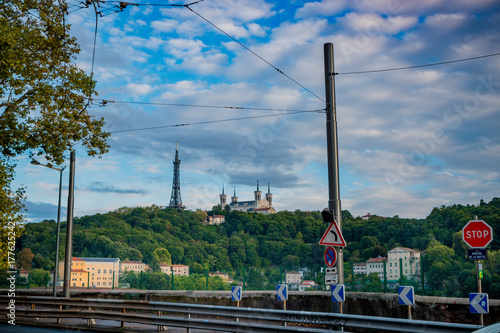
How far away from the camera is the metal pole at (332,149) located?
11.3 meters

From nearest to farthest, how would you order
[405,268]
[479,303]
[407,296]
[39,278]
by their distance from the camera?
[479,303] → [407,296] → [405,268] → [39,278]

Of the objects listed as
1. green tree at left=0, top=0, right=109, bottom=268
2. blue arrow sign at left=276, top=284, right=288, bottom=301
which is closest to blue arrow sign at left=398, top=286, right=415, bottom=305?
blue arrow sign at left=276, top=284, right=288, bottom=301

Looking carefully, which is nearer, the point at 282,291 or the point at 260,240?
the point at 282,291

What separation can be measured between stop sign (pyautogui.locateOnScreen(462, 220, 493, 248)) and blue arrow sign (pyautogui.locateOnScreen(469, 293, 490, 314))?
1.51 metres

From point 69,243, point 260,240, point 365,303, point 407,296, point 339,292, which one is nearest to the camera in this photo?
point 339,292

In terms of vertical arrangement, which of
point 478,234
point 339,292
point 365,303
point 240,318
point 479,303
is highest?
point 478,234

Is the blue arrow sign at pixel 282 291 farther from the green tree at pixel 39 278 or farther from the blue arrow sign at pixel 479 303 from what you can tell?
the green tree at pixel 39 278

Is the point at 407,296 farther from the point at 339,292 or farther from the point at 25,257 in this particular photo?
the point at 25,257

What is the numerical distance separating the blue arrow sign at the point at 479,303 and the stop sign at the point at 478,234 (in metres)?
1.51

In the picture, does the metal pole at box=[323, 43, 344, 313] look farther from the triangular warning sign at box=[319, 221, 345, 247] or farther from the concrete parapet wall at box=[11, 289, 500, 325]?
the concrete parapet wall at box=[11, 289, 500, 325]

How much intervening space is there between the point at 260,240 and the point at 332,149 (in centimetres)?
6272

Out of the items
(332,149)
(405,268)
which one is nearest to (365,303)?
(405,268)

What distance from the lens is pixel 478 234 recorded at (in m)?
11.7

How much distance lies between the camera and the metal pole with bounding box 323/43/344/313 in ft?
36.9
